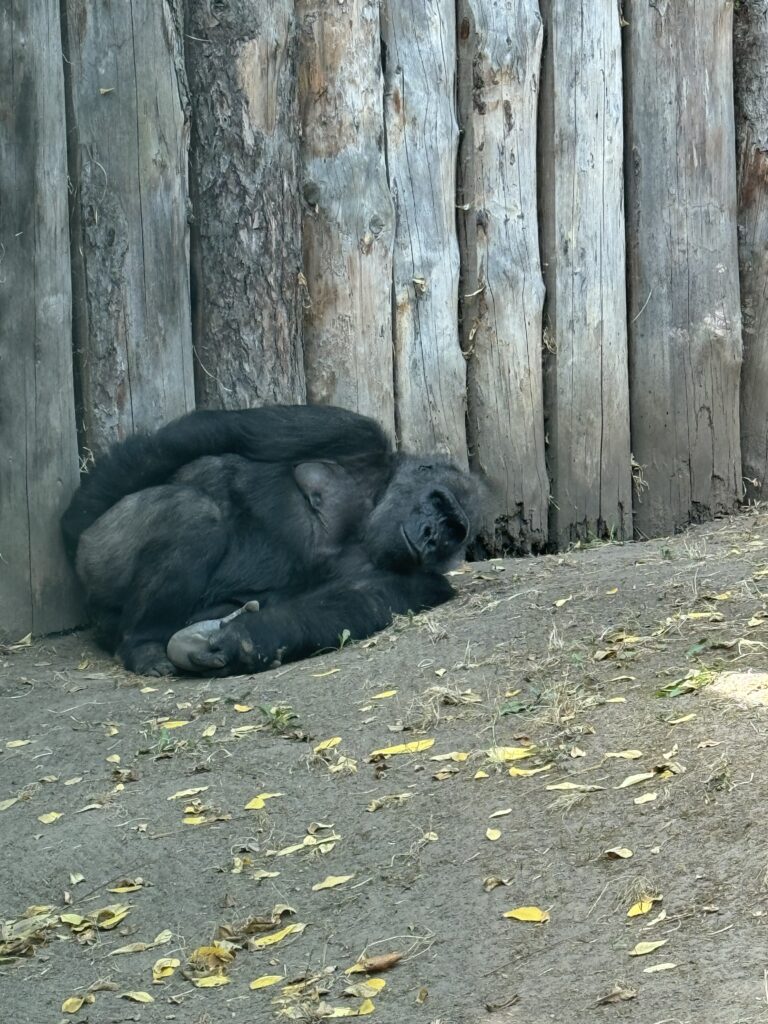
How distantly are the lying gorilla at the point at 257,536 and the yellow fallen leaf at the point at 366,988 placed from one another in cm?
274

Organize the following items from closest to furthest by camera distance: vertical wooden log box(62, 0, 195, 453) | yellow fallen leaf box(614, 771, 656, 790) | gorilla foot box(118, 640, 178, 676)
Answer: yellow fallen leaf box(614, 771, 656, 790)
gorilla foot box(118, 640, 178, 676)
vertical wooden log box(62, 0, 195, 453)

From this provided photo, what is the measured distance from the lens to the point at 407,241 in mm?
6871

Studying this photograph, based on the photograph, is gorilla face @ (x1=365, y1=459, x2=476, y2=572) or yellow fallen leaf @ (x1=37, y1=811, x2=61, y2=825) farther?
gorilla face @ (x1=365, y1=459, x2=476, y2=572)

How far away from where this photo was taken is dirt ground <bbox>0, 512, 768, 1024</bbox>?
3.06m

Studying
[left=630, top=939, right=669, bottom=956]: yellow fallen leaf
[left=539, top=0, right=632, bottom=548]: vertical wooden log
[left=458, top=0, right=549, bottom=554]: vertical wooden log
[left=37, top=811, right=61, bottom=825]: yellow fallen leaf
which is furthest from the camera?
[left=539, top=0, right=632, bottom=548]: vertical wooden log

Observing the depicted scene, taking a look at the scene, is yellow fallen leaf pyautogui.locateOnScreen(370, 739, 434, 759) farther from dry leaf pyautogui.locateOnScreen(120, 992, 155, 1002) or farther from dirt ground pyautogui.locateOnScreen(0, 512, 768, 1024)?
dry leaf pyautogui.locateOnScreen(120, 992, 155, 1002)

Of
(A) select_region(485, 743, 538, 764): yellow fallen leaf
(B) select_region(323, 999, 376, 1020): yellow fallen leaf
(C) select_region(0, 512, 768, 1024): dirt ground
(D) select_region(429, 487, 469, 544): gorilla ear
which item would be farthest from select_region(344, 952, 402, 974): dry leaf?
(D) select_region(429, 487, 469, 544): gorilla ear

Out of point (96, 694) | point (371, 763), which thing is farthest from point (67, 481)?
point (371, 763)

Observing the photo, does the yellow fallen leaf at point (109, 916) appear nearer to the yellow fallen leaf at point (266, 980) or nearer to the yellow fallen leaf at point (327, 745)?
the yellow fallen leaf at point (266, 980)

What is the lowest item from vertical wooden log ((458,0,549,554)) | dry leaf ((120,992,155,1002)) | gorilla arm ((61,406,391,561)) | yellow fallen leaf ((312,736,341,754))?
dry leaf ((120,992,155,1002))

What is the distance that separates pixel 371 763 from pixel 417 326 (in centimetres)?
307

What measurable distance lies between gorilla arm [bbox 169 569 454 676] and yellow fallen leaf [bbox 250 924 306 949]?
93.1 inches

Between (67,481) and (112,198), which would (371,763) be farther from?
(112,198)

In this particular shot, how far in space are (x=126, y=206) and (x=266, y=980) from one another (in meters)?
3.95
